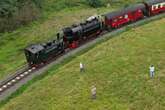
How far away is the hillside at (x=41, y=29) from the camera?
Result: 49.8m

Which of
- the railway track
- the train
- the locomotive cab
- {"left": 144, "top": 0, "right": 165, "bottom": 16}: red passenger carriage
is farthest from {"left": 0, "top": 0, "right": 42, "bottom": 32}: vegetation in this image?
{"left": 144, "top": 0, "right": 165, "bottom": 16}: red passenger carriage

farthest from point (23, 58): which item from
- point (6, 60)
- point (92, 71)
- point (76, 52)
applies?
point (92, 71)

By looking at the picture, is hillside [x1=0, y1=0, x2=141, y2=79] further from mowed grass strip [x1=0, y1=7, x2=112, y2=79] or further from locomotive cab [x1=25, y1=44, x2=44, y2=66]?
locomotive cab [x1=25, y1=44, x2=44, y2=66]

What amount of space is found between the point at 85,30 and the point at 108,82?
15.0 meters

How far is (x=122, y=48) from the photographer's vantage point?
45719 millimetres

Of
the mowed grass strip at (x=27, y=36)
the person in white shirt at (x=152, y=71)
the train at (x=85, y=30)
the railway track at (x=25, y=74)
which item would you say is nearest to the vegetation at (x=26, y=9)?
the mowed grass strip at (x=27, y=36)

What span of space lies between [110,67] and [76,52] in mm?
8717

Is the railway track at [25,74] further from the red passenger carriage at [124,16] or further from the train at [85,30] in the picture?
the red passenger carriage at [124,16]

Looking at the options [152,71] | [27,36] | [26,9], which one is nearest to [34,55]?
[27,36]

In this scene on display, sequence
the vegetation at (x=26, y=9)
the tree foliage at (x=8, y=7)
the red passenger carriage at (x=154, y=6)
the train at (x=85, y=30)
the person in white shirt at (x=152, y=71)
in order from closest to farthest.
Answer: the person in white shirt at (x=152, y=71)
the train at (x=85, y=30)
the red passenger carriage at (x=154, y=6)
the tree foliage at (x=8, y=7)
the vegetation at (x=26, y=9)

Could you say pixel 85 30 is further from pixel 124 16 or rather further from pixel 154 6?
pixel 154 6

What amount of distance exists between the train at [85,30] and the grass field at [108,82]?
273cm

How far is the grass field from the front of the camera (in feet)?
109

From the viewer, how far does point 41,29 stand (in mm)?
60125
